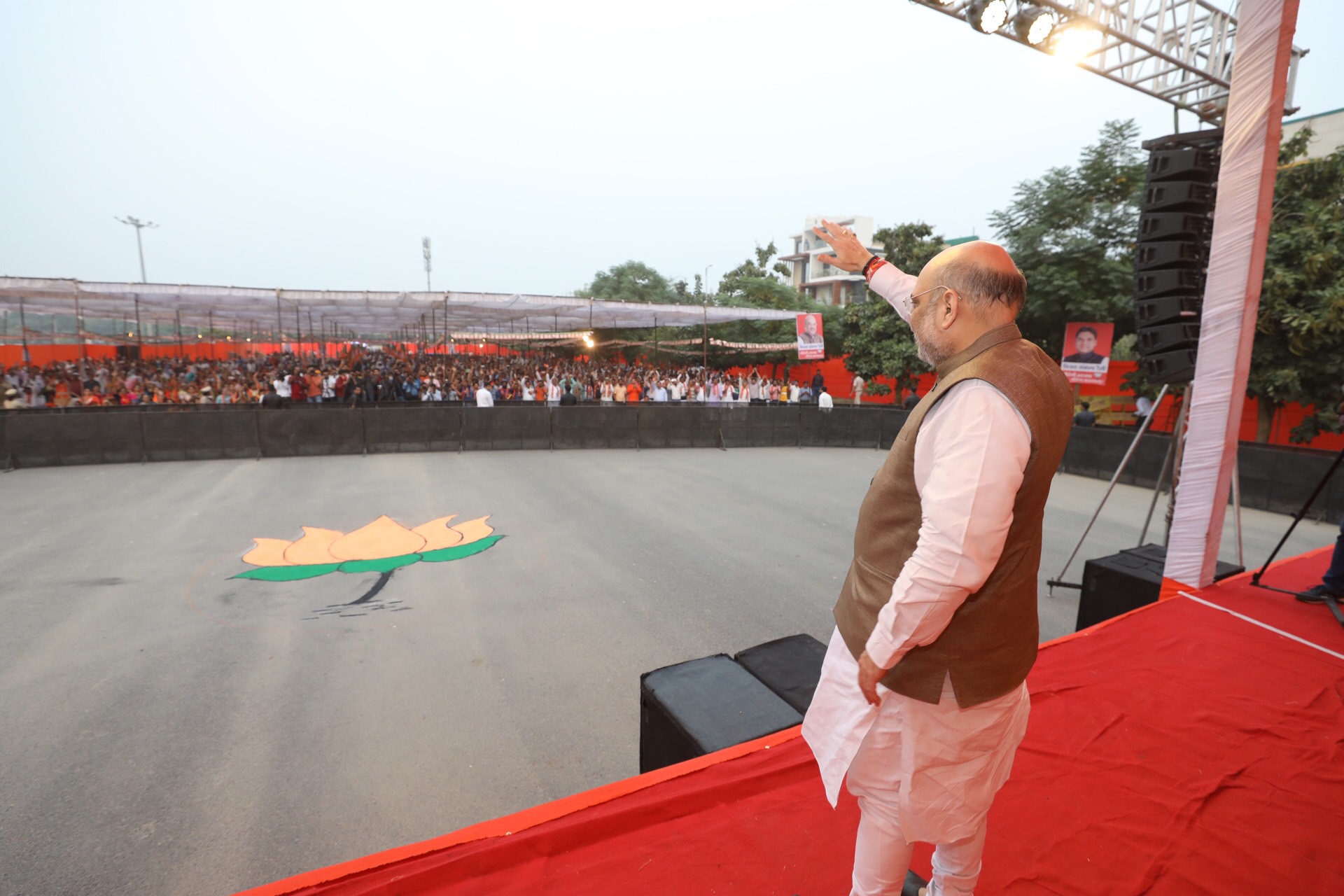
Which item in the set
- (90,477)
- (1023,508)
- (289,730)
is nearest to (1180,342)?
(1023,508)

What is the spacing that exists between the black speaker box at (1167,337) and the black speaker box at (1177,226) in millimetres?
674

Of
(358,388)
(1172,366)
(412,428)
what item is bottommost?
(412,428)

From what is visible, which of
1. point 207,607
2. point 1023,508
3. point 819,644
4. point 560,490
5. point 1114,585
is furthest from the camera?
point 560,490

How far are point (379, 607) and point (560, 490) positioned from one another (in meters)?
4.66

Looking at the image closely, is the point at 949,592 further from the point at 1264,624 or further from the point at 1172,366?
the point at 1172,366

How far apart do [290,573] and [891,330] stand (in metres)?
17.8

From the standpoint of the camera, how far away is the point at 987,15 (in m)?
6.03

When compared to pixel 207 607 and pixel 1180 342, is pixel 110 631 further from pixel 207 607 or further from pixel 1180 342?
pixel 1180 342

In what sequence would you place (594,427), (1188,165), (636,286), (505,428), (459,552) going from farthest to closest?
(636,286) → (594,427) → (505,428) → (459,552) → (1188,165)

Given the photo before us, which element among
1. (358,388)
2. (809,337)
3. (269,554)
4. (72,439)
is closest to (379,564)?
(269,554)

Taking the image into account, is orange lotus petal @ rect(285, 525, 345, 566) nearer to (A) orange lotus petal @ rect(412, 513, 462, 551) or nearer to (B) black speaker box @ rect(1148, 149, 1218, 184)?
(A) orange lotus petal @ rect(412, 513, 462, 551)

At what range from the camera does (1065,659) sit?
10.9 feet

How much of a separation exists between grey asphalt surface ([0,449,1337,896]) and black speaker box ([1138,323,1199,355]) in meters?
2.30

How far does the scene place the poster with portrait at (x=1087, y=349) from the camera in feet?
47.3
